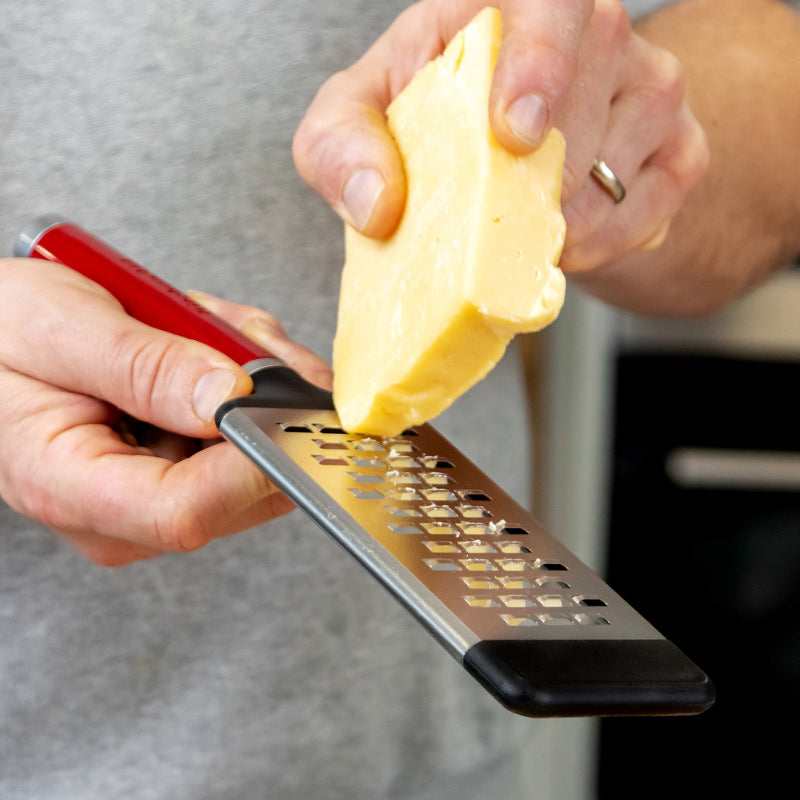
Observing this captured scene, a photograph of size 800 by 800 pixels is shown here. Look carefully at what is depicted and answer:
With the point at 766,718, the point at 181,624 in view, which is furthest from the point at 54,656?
the point at 766,718

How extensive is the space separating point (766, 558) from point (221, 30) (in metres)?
1.15

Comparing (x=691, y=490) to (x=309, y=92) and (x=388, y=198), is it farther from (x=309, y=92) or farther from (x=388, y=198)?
(x=388, y=198)

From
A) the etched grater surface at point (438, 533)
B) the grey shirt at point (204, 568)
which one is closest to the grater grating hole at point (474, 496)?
the etched grater surface at point (438, 533)

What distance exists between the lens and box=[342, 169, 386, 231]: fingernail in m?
0.54

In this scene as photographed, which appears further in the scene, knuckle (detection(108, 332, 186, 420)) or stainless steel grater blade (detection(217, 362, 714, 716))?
knuckle (detection(108, 332, 186, 420))

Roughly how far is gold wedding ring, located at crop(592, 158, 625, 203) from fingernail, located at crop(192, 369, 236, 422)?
29cm

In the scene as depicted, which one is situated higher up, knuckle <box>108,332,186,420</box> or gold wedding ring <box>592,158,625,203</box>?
gold wedding ring <box>592,158,625,203</box>

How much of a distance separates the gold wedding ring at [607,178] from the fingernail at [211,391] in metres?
0.29

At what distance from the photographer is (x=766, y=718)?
1.47m

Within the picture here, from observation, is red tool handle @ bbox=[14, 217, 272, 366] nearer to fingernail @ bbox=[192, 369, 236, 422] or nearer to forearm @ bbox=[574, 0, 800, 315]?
fingernail @ bbox=[192, 369, 236, 422]

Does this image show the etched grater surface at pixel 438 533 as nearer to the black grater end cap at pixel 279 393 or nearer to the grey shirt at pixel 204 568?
the black grater end cap at pixel 279 393

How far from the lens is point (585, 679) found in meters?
0.36

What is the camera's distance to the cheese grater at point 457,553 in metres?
0.36

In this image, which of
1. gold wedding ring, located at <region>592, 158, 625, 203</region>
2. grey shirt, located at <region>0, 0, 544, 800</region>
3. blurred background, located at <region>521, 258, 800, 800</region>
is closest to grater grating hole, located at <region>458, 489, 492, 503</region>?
gold wedding ring, located at <region>592, 158, 625, 203</region>
